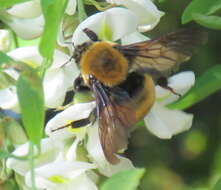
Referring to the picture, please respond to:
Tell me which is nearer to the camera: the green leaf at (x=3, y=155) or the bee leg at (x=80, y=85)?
the green leaf at (x=3, y=155)

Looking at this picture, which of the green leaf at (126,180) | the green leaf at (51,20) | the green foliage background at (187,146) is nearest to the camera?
the green leaf at (126,180)

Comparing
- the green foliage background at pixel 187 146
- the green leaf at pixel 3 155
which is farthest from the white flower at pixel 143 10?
the green foliage background at pixel 187 146

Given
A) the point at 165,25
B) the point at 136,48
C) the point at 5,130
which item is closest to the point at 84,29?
the point at 136,48

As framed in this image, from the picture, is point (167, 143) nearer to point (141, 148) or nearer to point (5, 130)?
point (141, 148)

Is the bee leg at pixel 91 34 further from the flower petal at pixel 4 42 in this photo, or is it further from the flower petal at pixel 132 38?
the flower petal at pixel 4 42

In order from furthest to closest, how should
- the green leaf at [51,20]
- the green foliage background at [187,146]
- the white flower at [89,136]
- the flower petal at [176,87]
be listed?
the green foliage background at [187,146]
the flower petal at [176,87]
the white flower at [89,136]
the green leaf at [51,20]

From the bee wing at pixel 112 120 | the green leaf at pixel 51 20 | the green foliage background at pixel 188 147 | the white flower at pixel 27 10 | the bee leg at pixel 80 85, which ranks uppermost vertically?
the green leaf at pixel 51 20

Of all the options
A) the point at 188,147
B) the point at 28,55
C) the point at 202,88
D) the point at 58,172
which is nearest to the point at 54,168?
the point at 58,172

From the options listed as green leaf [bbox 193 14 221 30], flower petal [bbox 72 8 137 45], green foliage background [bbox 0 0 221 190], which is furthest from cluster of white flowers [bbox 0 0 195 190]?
green foliage background [bbox 0 0 221 190]
